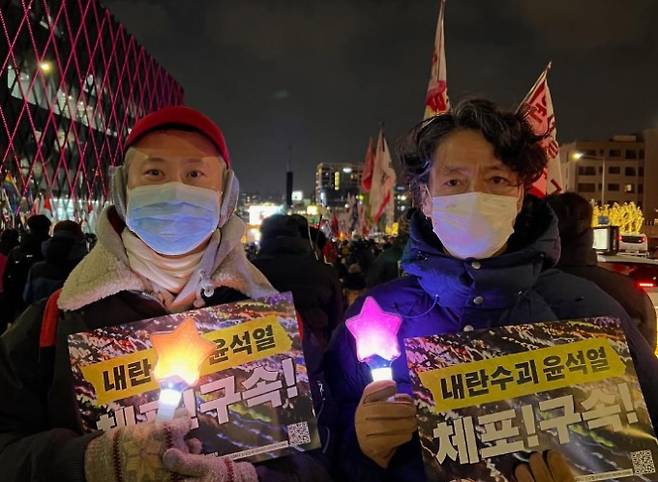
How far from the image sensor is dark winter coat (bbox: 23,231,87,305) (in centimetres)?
563

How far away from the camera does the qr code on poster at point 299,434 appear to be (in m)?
1.55

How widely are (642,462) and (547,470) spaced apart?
257 mm

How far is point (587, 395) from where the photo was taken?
1.53 m

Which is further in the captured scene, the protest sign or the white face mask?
the white face mask

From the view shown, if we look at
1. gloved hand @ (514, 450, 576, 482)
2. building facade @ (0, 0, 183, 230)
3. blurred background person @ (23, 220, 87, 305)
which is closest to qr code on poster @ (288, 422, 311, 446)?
gloved hand @ (514, 450, 576, 482)

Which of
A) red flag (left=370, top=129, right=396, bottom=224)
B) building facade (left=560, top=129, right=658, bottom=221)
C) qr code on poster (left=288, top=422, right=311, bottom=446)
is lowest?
qr code on poster (left=288, top=422, right=311, bottom=446)

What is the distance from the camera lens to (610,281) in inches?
146

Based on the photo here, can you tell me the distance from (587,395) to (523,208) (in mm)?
753

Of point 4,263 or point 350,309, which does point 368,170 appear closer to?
point 4,263

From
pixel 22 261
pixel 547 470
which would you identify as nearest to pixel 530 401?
pixel 547 470

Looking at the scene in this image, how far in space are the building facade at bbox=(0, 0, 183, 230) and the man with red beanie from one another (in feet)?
83.4

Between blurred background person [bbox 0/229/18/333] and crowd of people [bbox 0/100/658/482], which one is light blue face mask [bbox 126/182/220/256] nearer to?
crowd of people [bbox 0/100/658/482]

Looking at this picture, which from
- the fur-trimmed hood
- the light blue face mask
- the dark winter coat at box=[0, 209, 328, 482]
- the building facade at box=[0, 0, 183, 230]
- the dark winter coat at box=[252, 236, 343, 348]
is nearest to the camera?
the dark winter coat at box=[0, 209, 328, 482]

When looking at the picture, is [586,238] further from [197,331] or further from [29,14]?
[29,14]
